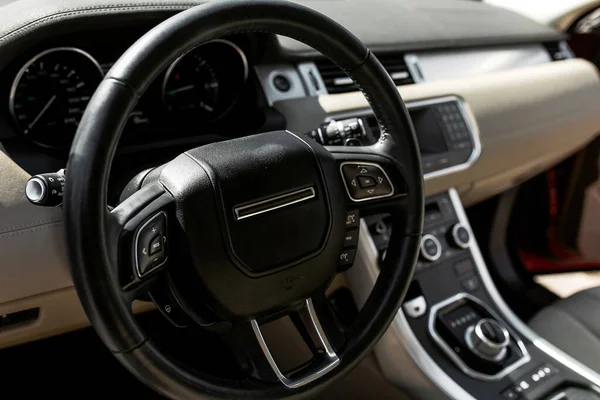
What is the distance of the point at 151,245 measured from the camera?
0.71 m

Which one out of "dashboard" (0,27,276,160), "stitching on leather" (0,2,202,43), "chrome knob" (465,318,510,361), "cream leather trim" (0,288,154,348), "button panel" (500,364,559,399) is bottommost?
"button panel" (500,364,559,399)

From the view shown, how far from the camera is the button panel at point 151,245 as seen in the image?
695 mm

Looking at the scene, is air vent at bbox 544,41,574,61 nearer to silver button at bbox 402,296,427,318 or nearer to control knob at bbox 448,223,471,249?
control knob at bbox 448,223,471,249

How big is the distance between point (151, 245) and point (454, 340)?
813 mm

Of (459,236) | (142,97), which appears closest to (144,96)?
(142,97)

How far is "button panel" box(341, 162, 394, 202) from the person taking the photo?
880mm

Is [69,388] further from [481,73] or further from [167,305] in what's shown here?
[481,73]

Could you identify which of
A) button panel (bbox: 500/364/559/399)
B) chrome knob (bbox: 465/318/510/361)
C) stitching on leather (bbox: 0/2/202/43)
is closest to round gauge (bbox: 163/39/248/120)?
stitching on leather (bbox: 0/2/202/43)

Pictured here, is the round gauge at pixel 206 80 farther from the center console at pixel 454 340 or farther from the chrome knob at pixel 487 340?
the chrome knob at pixel 487 340

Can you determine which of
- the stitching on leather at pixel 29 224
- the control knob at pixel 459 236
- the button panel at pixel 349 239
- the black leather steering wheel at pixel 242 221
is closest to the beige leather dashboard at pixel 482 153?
the stitching on leather at pixel 29 224

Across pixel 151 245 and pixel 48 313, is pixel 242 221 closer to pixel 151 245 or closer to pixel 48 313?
pixel 151 245

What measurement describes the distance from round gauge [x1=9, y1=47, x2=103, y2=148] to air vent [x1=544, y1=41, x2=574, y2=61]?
58.4 inches

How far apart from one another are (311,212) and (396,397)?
67 centimetres

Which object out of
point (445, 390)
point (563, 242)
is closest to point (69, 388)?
point (445, 390)
